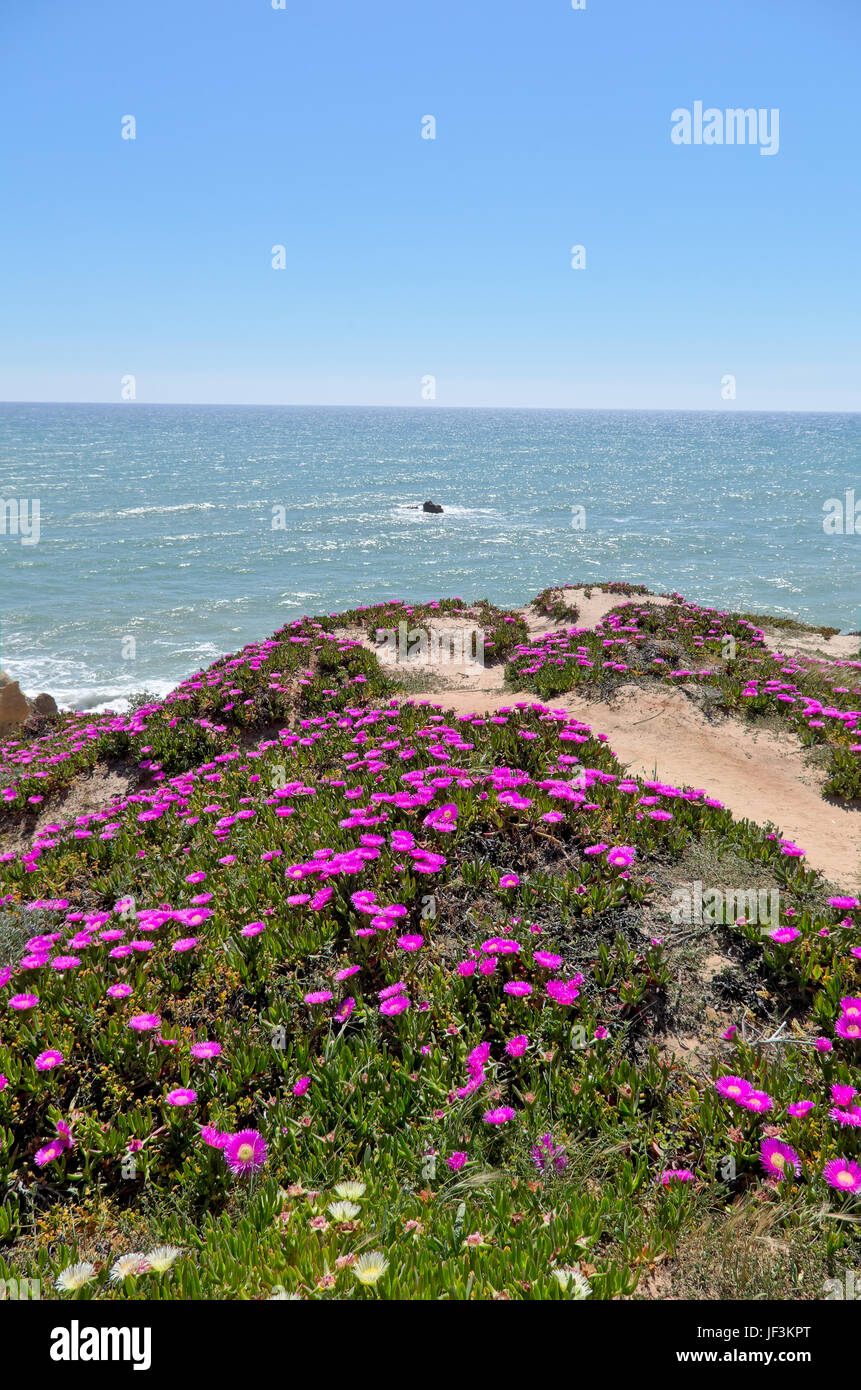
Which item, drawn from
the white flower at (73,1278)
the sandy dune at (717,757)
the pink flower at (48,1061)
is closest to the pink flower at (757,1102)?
the white flower at (73,1278)

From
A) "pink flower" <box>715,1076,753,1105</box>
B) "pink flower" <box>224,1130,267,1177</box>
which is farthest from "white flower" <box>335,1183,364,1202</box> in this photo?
"pink flower" <box>715,1076,753,1105</box>

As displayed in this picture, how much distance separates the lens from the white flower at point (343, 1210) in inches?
110

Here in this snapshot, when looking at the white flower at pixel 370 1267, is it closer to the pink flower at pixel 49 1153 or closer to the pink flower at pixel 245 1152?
the pink flower at pixel 245 1152

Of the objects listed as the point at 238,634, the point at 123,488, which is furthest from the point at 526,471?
the point at 238,634

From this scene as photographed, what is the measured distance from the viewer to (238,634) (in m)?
31.5

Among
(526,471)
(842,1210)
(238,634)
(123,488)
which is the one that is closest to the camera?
(842,1210)

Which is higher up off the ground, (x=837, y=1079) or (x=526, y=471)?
(x=526, y=471)

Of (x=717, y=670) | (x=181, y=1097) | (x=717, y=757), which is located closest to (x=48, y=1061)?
(x=181, y=1097)

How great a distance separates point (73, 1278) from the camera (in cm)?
246

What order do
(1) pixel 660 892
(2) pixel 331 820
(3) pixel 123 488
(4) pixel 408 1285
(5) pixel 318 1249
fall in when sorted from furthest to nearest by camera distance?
(3) pixel 123 488, (2) pixel 331 820, (1) pixel 660 892, (5) pixel 318 1249, (4) pixel 408 1285

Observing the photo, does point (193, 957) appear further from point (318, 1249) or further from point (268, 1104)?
point (318, 1249)

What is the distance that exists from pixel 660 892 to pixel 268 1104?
312 centimetres

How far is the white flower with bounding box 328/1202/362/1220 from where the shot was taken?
110 inches

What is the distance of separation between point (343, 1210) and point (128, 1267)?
0.77 metres
